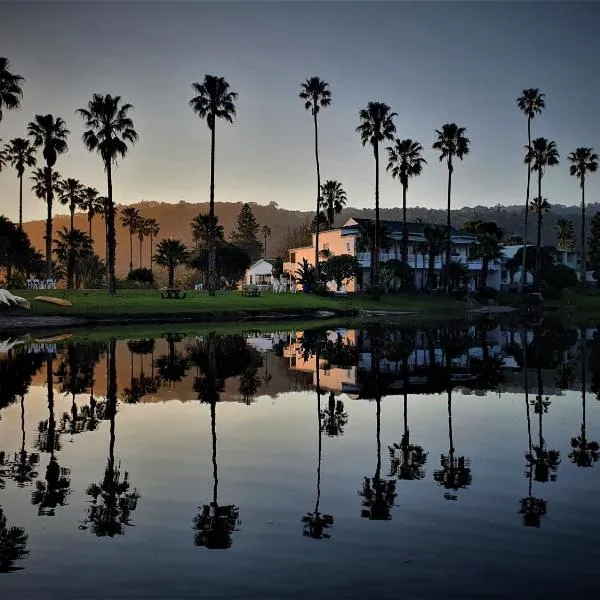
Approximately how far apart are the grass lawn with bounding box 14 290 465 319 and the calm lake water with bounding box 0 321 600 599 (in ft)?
102

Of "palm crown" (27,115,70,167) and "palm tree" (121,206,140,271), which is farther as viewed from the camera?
"palm tree" (121,206,140,271)

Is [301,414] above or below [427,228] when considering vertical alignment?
below

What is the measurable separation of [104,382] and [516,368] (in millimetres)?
13784

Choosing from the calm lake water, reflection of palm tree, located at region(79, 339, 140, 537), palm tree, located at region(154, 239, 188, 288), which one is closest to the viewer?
the calm lake water

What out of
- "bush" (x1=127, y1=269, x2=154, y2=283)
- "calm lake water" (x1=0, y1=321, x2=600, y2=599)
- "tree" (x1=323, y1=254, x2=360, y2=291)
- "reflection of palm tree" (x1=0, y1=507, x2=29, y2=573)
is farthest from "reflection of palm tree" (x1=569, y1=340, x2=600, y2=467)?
"bush" (x1=127, y1=269, x2=154, y2=283)

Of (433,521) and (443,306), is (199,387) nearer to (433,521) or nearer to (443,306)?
(433,521)

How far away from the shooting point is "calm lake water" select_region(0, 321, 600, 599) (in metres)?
6.59

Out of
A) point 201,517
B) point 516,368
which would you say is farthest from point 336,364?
point 201,517

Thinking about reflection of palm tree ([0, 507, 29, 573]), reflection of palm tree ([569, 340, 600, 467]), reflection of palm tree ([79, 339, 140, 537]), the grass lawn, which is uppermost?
the grass lawn

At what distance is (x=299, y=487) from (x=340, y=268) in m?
75.1

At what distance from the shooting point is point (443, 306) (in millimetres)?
79250

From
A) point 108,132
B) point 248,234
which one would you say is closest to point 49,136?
point 108,132

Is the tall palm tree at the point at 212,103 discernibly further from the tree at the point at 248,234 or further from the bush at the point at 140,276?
the tree at the point at 248,234

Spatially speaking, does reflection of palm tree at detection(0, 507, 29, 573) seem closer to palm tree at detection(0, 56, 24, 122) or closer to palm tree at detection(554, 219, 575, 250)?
palm tree at detection(0, 56, 24, 122)
